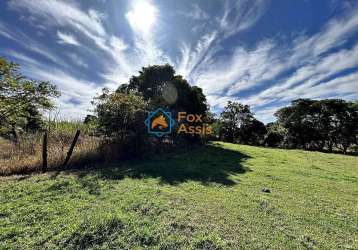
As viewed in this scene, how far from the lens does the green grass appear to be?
2.67 metres

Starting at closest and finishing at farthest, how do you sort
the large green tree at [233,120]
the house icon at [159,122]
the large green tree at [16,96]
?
1. the large green tree at [16,96]
2. the house icon at [159,122]
3. the large green tree at [233,120]

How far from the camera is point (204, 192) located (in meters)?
4.61

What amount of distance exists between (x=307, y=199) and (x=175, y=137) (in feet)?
27.9

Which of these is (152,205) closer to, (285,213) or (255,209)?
(255,209)

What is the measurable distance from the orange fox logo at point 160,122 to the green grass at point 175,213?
4683mm

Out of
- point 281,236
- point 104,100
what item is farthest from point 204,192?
point 104,100

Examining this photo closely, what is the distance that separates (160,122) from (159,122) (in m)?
0.09

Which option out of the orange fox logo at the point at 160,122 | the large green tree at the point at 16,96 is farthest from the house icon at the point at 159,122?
the large green tree at the point at 16,96

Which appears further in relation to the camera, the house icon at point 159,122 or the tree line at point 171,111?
the house icon at point 159,122

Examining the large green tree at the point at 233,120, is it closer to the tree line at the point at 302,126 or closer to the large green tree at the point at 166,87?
the tree line at the point at 302,126

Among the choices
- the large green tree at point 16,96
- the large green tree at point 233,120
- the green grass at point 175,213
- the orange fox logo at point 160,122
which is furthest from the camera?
the large green tree at point 233,120

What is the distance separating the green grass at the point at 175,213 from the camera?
267 cm

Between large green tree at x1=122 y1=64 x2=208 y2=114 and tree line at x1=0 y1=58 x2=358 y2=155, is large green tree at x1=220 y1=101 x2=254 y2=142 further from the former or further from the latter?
large green tree at x1=122 y1=64 x2=208 y2=114

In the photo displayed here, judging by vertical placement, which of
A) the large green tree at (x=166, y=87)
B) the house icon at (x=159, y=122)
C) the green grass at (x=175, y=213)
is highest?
the large green tree at (x=166, y=87)
